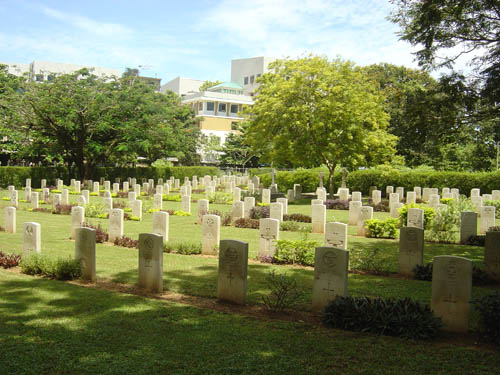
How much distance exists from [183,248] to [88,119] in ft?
83.6

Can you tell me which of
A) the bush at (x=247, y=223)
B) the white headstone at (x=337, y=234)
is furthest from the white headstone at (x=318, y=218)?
the white headstone at (x=337, y=234)

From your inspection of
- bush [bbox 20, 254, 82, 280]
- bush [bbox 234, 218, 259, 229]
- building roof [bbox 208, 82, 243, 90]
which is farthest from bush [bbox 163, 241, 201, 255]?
building roof [bbox 208, 82, 243, 90]

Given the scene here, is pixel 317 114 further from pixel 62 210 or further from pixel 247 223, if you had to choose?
pixel 62 210

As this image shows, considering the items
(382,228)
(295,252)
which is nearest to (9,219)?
(295,252)

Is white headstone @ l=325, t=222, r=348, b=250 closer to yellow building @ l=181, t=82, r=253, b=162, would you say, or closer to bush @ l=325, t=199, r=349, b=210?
bush @ l=325, t=199, r=349, b=210

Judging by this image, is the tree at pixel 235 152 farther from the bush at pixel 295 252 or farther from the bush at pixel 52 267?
the bush at pixel 52 267

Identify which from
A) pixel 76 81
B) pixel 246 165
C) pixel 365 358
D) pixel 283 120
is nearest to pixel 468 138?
pixel 365 358

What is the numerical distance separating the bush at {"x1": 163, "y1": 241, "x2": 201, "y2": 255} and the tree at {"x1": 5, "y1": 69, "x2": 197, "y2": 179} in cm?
2336

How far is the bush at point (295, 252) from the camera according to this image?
1070cm

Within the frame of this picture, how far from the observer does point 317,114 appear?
84.4 feet

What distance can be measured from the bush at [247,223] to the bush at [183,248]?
4918mm

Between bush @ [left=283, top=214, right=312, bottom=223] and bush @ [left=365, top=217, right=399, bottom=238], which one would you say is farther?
bush @ [left=283, top=214, right=312, bottom=223]

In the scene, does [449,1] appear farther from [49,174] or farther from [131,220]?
[49,174]

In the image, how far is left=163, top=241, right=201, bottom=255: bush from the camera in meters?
12.0
